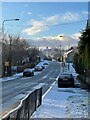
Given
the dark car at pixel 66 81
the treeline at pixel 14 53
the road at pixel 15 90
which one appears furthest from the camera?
the treeline at pixel 14 53

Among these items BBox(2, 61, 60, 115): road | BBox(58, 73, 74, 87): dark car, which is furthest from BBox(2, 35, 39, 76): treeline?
BBox(58, 73, 74, 87): dark car

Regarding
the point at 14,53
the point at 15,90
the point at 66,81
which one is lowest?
the point at 15,90

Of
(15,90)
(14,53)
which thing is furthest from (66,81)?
(14,53)

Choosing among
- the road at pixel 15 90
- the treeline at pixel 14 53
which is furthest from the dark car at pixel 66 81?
the treeline at pixel 14 53

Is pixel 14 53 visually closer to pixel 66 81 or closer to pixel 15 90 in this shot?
pixel 66 81

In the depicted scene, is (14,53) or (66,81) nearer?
(66,81)

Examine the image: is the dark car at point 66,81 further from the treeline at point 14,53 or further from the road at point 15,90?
the treeline at point 14,53

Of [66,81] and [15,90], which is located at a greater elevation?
[66,81]

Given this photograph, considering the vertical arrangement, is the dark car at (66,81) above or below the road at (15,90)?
above

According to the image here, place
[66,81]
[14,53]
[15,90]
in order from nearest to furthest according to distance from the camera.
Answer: [15,90] → [66,81] → [14,53]

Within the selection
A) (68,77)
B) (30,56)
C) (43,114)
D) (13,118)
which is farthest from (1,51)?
(30,56)

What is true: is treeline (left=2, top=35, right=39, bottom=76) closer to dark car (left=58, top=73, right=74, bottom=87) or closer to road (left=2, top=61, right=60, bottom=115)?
road (left=2, top=61, right=60, bottom=115)

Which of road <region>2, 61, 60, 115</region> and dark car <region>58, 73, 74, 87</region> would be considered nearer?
road <region>2, 61, 60, 115</region>

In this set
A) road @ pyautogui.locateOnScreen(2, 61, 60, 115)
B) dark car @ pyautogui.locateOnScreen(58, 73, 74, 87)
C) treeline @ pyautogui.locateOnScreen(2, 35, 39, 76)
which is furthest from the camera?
treeline @ pyautogui.locateOnScreen(2, 35, 39, 76)
